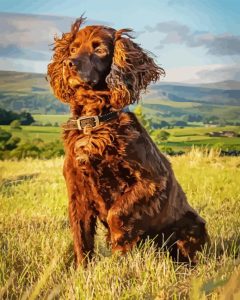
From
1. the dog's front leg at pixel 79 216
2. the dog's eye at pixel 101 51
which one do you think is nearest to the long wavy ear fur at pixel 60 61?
the dog's eye at pixel 101 51

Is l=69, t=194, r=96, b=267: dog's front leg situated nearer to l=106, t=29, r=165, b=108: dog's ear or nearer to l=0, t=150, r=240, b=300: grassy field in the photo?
l=0, t=150, r=240, b=300: grassy field

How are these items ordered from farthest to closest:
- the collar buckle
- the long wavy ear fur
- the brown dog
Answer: the long wavy ear fur
the collar buckle
the brown dog

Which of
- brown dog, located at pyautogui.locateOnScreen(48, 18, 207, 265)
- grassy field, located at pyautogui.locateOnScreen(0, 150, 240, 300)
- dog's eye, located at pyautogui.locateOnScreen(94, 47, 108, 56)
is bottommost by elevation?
grassy field, located at pyautogui.locateOnScreen(0, 150, 240, 300)

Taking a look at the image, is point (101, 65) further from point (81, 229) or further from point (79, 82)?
point (81, 229)

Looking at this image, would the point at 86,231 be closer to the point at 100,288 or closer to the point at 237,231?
the point at 100,288

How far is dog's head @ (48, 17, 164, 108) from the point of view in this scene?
330cm

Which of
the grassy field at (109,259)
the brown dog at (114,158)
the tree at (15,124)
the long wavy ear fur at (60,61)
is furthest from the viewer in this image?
the tree at (15,124)

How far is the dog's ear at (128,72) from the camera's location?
3.32 meters

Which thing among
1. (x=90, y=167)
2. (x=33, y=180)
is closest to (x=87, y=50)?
(x=90, y=167)

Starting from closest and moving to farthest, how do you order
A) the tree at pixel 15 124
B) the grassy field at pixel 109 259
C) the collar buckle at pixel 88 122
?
the grassy field at pixel 109 259 < the collar buckle at pixel 88 122 < the tree at pixel 15 124

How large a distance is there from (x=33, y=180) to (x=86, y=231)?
17.4 feet

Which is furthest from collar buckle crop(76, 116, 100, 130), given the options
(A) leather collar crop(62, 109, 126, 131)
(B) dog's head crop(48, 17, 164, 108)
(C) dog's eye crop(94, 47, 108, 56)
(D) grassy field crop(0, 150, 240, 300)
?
(D) grassy field crop(0, 150, 240, 300)

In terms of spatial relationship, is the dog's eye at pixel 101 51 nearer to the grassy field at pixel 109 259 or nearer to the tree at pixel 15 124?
the grassy field at pixel 109 259

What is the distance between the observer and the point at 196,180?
690 cm
